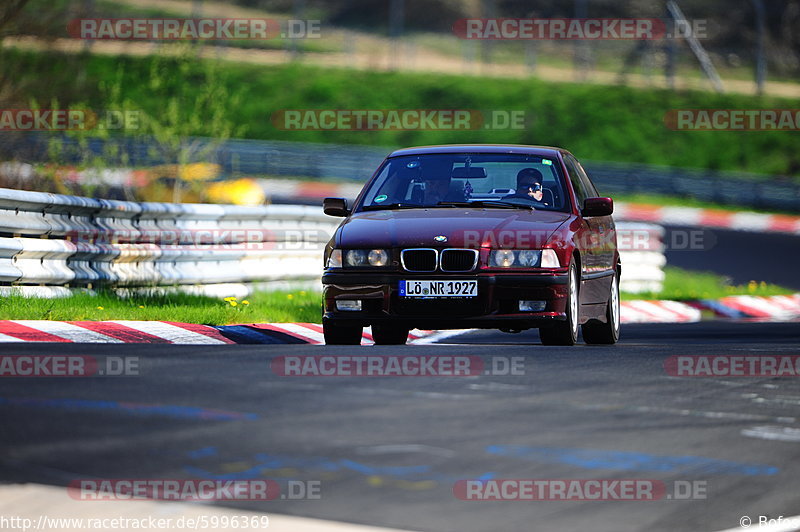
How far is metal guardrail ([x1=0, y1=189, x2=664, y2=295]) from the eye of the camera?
12656mm

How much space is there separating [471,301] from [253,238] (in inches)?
250

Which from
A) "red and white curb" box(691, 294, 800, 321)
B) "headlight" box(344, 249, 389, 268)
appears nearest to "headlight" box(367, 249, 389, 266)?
"headlight" box(344, 249, 389, 268)

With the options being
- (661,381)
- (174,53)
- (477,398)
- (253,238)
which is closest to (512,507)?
(477,398)

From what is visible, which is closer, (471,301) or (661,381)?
(661,381)

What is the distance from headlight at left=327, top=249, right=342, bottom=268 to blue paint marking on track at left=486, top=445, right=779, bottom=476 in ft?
16.0

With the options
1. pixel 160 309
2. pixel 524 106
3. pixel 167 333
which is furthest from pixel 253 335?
pixel 524 106

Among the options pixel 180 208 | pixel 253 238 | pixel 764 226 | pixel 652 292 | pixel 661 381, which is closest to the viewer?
Result: pixel 661 381

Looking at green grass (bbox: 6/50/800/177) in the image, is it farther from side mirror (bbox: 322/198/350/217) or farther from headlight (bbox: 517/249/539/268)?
headlight (bbox: 517/249/539/268)

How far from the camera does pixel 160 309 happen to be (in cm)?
1308

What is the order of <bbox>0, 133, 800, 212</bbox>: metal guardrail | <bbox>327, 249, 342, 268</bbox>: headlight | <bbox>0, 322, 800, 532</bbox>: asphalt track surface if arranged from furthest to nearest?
1. <bbox>0, 133, 800, 212</bbox>: metal guardrail
2. <bbox>327, 249, 342, 268</bbox>: headlight
3. <bbox>0, 322, 800, 532</bbox>: asphalt track surface

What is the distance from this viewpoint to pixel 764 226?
37750 millimetres

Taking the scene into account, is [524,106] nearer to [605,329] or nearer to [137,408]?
[605,329]

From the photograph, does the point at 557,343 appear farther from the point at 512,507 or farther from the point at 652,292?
the point at 652,292

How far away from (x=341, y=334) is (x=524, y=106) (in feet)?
141
